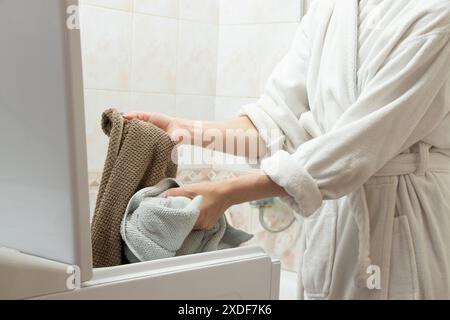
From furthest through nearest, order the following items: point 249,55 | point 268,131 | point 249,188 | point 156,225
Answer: point 249,55, point 268,131, point 249,188, point 156,225

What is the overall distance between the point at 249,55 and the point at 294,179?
1405 mm

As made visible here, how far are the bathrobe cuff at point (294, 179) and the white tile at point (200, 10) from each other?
1439 millimetres

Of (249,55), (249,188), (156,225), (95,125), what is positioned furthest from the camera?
(249,55)

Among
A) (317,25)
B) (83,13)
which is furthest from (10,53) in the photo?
(83,13)

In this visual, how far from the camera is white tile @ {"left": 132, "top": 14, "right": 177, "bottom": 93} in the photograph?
85.2 inches

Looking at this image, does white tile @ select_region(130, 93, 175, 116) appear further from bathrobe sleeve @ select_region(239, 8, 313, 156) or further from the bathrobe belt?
the bathrobe belt

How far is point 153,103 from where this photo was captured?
7.31 ft

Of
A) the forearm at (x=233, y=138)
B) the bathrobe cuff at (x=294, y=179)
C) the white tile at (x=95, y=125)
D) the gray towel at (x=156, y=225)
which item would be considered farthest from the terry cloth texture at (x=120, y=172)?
the white tile at (x=95, y=125)

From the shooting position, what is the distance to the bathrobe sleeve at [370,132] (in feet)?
3.25

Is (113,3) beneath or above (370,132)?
above

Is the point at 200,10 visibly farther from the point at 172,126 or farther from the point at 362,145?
the point at 362,145

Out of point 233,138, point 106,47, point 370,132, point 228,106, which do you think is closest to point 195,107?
point 228,106

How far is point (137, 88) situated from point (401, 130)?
1320 millimetres
